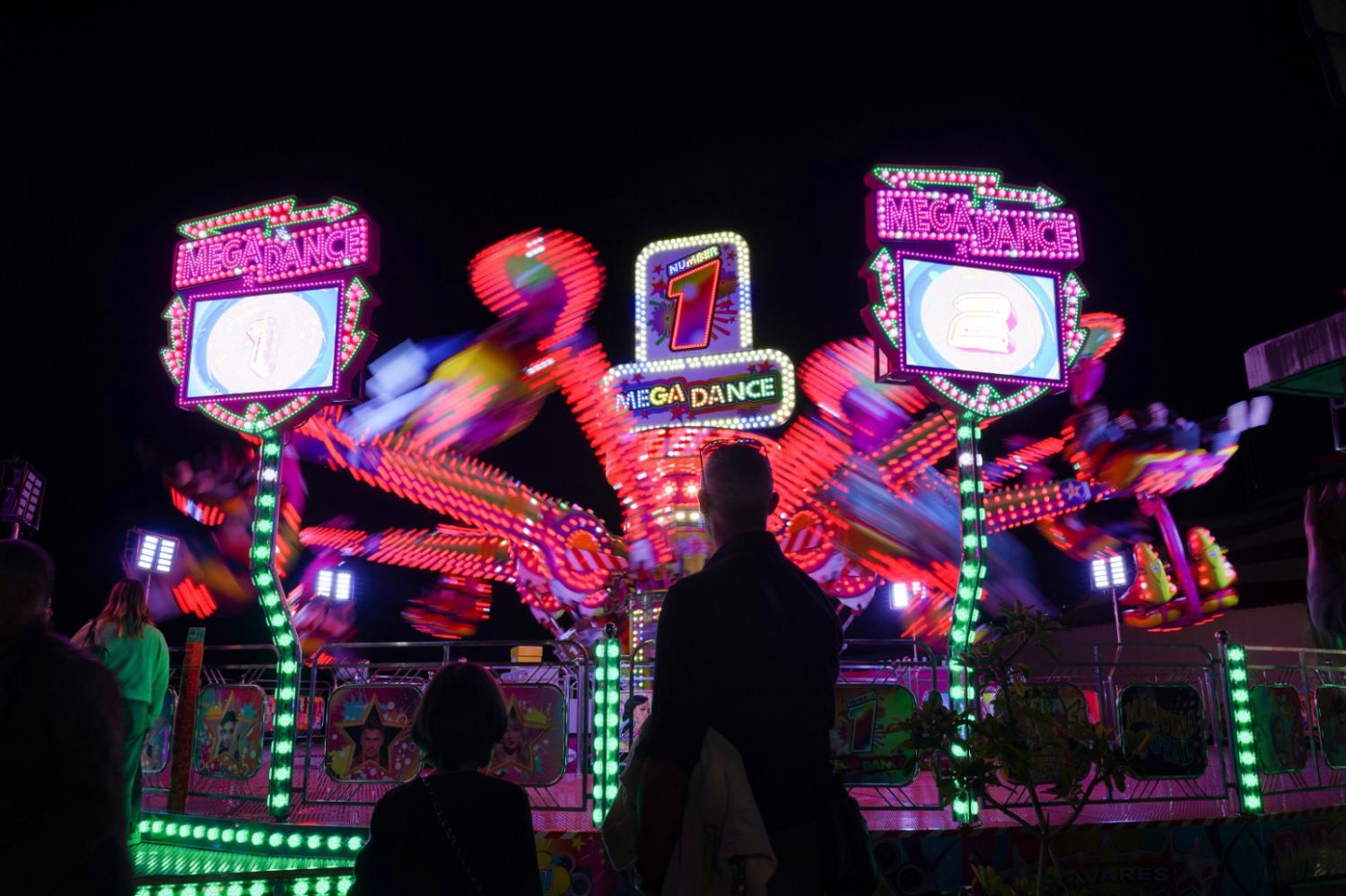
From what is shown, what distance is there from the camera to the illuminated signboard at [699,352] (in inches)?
758

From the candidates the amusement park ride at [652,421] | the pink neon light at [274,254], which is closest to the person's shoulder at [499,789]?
the amusement park ride at [652,421]

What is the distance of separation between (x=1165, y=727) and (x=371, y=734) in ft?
21.6

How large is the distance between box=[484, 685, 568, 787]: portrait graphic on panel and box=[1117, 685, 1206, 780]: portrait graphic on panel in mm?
4578

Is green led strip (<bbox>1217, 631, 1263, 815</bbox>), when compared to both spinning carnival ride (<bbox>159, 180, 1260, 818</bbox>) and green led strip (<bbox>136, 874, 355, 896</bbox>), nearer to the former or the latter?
spinning carnival ride (<bbox>159, 180, 1260, 818</bbox>)

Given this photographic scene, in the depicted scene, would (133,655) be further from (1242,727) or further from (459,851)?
(1242,727)

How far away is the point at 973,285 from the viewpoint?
9.07m

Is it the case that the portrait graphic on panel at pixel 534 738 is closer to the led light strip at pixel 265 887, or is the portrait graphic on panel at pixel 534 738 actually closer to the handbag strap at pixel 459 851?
the led light strip at pixel 265 887

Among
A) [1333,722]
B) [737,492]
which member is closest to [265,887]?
[737,492]

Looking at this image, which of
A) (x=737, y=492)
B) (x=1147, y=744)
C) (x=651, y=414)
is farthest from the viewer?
(x=651, y=414)

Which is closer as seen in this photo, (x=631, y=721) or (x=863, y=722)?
(x=863, y=722)

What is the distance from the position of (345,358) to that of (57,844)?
7.86 m

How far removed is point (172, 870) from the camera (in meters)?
6.75

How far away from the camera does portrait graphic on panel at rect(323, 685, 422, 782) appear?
7973mm

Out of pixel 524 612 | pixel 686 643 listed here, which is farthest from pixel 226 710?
pixel 524 612
